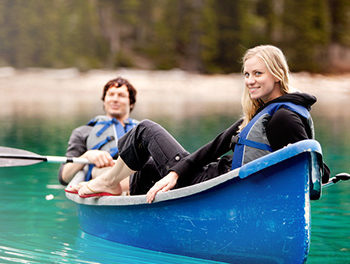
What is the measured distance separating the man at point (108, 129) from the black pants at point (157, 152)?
1.00 m

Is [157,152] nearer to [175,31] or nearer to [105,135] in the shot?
[105,135]

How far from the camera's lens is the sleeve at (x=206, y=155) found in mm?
3307

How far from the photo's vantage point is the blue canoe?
282 cm

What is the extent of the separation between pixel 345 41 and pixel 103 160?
40289 millimetres

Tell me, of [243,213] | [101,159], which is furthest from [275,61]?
[101,159]

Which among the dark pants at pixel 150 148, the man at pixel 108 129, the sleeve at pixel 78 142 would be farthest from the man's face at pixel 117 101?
the dark pants at pixel 150 148

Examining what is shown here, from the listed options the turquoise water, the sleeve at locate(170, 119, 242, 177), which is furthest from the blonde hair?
the turquoise water

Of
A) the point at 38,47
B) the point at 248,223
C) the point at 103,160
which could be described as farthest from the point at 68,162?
the point at 38,47

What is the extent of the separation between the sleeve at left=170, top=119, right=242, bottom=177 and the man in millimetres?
1297

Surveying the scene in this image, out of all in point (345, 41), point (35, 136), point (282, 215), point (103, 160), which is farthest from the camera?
point (345, 41)

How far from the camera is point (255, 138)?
302 centimetres

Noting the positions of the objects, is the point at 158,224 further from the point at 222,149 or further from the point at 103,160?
the point at 103,160

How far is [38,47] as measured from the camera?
39625mm

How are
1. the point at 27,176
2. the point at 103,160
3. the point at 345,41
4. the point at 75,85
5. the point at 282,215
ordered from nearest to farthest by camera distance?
1. the point at 282,215
2. the point at 103,160
3. the point at 27,176
4. the point at 75,85
5. the point at 345,41
